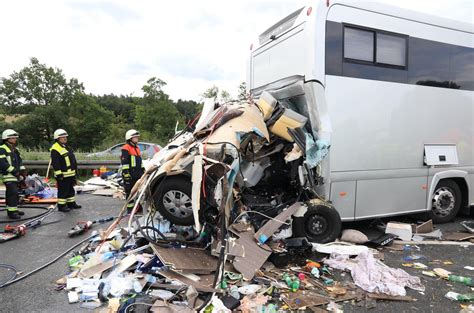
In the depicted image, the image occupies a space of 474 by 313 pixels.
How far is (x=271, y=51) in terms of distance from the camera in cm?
534

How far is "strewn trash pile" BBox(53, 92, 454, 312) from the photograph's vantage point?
319cm

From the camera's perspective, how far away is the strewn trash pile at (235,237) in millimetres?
3189

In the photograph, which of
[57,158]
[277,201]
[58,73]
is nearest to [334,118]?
[277,201]

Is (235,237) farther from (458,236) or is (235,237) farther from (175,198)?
(458,236)

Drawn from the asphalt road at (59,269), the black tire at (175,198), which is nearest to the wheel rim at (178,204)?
the black tire at (175,198)

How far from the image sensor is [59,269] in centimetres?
388

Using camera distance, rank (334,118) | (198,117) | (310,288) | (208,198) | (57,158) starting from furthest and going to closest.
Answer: (57,158) → (198,117) → (334,118) → (208,198) → (310,288)

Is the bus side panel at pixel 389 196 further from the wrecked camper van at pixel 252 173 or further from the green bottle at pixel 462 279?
the green bottle at pixel 462 279

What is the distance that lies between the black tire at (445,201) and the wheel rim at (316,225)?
7.60 feet

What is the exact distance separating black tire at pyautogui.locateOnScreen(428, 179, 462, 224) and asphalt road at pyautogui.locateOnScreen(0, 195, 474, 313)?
6.9 inches

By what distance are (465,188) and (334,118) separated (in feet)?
10.5

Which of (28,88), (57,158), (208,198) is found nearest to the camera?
(208,198)

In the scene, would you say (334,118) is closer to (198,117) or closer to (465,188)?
(198,117)

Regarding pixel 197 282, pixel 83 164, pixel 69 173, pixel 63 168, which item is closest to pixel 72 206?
pixel 69 173
